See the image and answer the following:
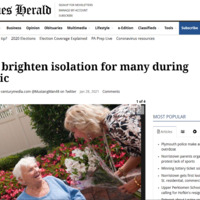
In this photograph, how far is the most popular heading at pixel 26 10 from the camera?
132 centimetres

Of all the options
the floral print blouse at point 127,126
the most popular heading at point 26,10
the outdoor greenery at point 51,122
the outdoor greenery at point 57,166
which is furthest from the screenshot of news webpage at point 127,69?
the outdoor greenery at point 51,122

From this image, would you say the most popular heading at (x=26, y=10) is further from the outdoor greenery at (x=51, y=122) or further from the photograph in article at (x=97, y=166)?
the outdoor greenery at (x=51, y=122)

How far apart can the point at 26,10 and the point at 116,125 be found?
40.3 inches

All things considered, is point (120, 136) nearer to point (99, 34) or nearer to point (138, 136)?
point (138, 136)

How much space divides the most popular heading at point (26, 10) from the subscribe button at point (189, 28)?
82 centimetres

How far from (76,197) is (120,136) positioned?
0.61 meters

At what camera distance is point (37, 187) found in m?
1.78

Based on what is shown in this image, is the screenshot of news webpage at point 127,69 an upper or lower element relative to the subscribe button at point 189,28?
lower

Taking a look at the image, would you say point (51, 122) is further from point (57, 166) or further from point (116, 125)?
point (116, 125)

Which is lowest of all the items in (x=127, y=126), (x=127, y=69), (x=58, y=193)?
(x=58, y=193)

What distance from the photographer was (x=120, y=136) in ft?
5.75

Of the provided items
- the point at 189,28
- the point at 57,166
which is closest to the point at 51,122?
the point at 57,166

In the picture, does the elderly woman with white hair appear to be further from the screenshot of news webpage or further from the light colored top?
the light colored top

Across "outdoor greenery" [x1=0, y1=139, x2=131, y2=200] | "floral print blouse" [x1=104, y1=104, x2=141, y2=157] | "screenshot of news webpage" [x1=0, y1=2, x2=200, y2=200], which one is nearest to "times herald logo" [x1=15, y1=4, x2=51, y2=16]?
Result: "screenshot of news webpage" [x1=0, y1=2, x2=200, y2=200]
